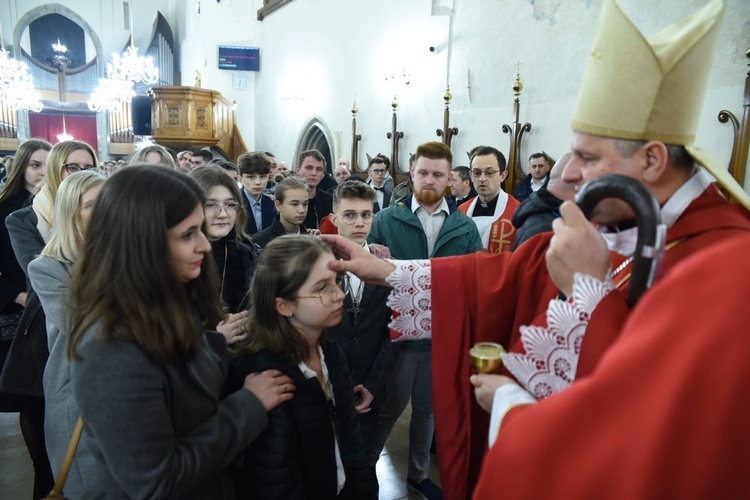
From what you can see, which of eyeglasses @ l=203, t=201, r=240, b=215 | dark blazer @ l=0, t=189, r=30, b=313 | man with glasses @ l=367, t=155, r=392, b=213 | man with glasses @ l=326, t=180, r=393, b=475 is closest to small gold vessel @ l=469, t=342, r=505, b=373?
man with glasses @ l=326, t=180, r=393, b=475

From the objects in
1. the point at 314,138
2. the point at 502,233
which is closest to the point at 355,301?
the point at 502,233

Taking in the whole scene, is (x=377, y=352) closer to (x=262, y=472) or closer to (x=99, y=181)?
(x=262, y=472)

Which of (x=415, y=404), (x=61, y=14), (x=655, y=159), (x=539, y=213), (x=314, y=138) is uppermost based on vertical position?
(x=61, y=14)

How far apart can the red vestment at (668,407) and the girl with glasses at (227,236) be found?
1852 millimetres

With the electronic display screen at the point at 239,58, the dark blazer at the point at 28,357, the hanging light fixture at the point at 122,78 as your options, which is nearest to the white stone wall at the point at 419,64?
the electronic display screen at the point at 239,58

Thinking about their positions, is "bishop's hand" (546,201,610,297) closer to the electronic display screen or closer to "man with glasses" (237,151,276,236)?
"man with glasses" (237,151,276,236)

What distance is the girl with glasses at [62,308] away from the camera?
146cm

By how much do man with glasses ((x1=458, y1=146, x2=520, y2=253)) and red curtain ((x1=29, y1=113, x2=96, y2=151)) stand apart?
59.5 feet

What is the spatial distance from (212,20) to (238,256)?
1235cm

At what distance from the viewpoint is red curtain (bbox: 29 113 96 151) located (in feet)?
59.8

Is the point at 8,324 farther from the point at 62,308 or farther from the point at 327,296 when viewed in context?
the point at 327,296

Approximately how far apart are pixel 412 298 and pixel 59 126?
20.7 m

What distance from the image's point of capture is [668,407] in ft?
2.38

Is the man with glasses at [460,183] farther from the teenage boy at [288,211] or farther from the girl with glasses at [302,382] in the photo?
the girl with glasses at [302,382]
